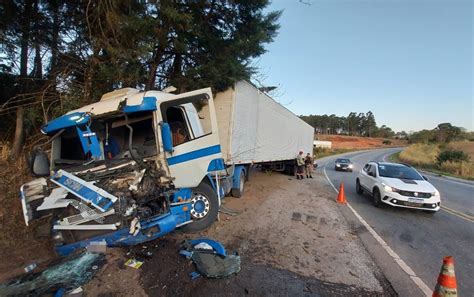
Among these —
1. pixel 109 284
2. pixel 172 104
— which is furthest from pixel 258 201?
pixel 109 284

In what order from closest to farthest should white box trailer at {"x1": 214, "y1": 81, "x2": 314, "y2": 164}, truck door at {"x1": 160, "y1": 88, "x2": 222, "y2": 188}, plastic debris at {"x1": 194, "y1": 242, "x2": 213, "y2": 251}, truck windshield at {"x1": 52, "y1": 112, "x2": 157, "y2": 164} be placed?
plastic debris at {"x1": 194, "y1": 242, "x2": 213, "y2": 251} < truck windshield at {"x1": 52, "y1": 112, "x2": 157, "y2": 164} < truck door at {"x1": 160, "y1": 88, "x2": 222, "y2": 188} < white box trailer at {"x1": 214, "y1": 81, "x2": 314, "y2": 164}

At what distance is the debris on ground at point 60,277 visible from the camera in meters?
3.25

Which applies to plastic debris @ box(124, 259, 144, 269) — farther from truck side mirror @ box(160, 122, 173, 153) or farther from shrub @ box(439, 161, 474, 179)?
shrub @ box(439, 161, 474, 179)

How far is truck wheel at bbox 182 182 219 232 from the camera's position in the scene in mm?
5430

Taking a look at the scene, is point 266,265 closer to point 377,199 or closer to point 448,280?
point 448,280

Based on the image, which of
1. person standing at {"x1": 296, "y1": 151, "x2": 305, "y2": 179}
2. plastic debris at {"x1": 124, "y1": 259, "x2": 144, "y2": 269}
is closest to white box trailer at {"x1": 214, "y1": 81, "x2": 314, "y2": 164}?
person standing at {"x1": 296, "y1": 151, "x2": 305, "y2": 179}

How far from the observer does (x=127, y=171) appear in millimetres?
4078

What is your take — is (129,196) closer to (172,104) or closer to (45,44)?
(172,104)

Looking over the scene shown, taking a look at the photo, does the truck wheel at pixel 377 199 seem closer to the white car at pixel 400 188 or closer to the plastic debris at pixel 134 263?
the white car at pixel 400 188

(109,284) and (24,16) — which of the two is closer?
(109,284)

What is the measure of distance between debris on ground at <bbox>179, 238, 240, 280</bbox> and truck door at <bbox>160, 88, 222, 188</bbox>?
1137 mm

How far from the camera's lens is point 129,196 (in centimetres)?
389

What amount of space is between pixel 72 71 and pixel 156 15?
10.5ft

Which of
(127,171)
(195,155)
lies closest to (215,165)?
(195,155)
